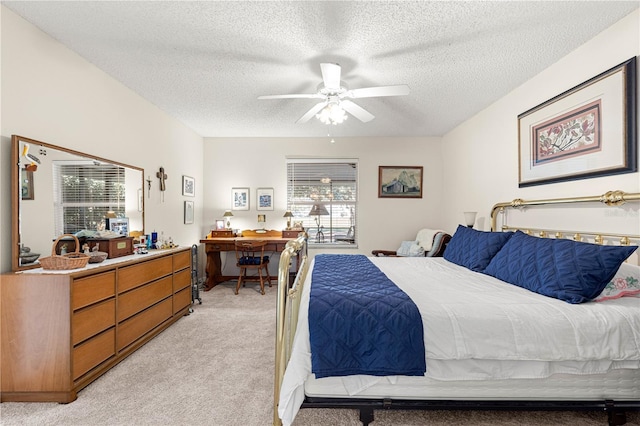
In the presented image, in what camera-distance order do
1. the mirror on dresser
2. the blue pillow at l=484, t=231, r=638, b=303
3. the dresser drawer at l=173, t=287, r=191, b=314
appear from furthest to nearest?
the dresser drawer at l=173, t=287, r=191, b=314
the mirror on dresser
the blue pillow at l=484, t=231, r=638, b=303

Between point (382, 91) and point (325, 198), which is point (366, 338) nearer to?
point (382, 91)

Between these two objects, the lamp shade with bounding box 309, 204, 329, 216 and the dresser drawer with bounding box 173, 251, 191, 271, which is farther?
the lamp shade with bounding box 309, 204, 329, 216

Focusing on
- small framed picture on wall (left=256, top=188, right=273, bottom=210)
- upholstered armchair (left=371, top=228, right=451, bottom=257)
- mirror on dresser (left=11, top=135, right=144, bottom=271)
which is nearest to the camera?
mirror on dresser (left=11, top=135, right=144, bottom=271)

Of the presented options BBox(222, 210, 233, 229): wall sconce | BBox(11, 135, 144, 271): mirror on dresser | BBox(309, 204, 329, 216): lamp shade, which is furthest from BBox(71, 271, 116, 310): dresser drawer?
BBox(309, 204, 329, 216): lamp shade

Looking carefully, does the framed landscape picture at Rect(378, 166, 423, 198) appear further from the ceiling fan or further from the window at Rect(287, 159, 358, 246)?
the ceiling fan

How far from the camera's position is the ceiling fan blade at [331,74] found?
7.51 feet

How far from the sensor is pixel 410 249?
4.61 metres

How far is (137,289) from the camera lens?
263 cm

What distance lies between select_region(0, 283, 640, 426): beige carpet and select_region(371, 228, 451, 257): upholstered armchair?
250cm

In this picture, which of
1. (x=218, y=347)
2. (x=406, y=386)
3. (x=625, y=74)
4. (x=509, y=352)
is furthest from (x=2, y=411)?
(x=625, y=74)

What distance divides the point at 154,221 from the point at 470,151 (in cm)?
432

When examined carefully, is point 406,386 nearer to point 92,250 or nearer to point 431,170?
point 92,250

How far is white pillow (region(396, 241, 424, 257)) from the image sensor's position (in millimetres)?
4469

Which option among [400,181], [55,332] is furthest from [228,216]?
[55,332]
